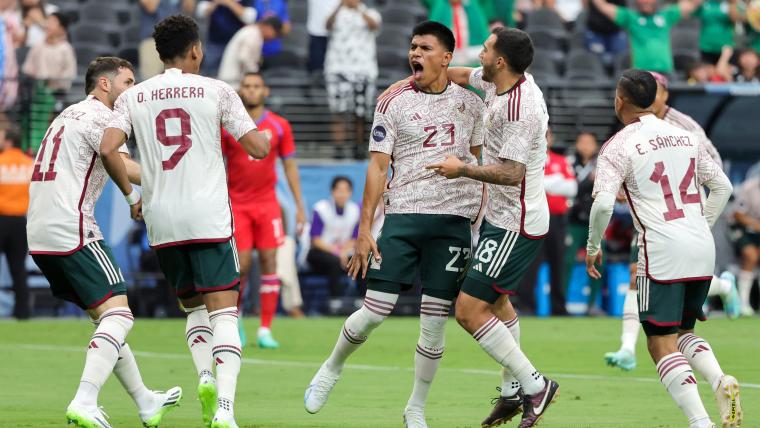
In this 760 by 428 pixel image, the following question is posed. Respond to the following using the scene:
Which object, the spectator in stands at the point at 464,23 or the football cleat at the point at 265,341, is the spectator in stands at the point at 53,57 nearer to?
the spectator in stands at the point at 464,23

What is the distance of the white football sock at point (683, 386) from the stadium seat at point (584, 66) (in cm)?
1499

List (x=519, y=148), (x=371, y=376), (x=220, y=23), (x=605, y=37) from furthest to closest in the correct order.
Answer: (x=605, y=37) → (x=220, y=23) → (x=371, y=376) → (x=519, y=148)

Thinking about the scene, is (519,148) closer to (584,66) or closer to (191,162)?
(191,162)

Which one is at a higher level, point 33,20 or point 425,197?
point 425,197

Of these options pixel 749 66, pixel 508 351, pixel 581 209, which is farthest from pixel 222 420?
pixel 749 66

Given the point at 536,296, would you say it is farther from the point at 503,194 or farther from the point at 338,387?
the point at 503,194

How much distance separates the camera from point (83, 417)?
8312 millimetres

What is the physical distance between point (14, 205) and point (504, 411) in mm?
11697

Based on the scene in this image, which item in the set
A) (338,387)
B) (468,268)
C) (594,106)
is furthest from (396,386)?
(594,106)

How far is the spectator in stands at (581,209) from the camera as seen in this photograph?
66.2 feet

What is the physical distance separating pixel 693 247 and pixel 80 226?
12.3ft

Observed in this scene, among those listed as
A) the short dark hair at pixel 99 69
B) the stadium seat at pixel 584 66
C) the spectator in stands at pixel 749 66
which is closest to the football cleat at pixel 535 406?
the short dark hair at pixel 99 69

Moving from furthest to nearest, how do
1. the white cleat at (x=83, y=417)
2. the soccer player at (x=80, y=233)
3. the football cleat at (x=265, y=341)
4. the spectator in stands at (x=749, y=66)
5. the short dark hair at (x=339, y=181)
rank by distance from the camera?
the spectator in stands at (x=749, y=66)
the short dark hair at (x=339, y=181)
the football cleat at (x=265, y=341)
the soccer player at (x=80, y=233)
the white cleat at (x=83, y=417)

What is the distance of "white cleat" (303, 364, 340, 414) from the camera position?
9414mm
